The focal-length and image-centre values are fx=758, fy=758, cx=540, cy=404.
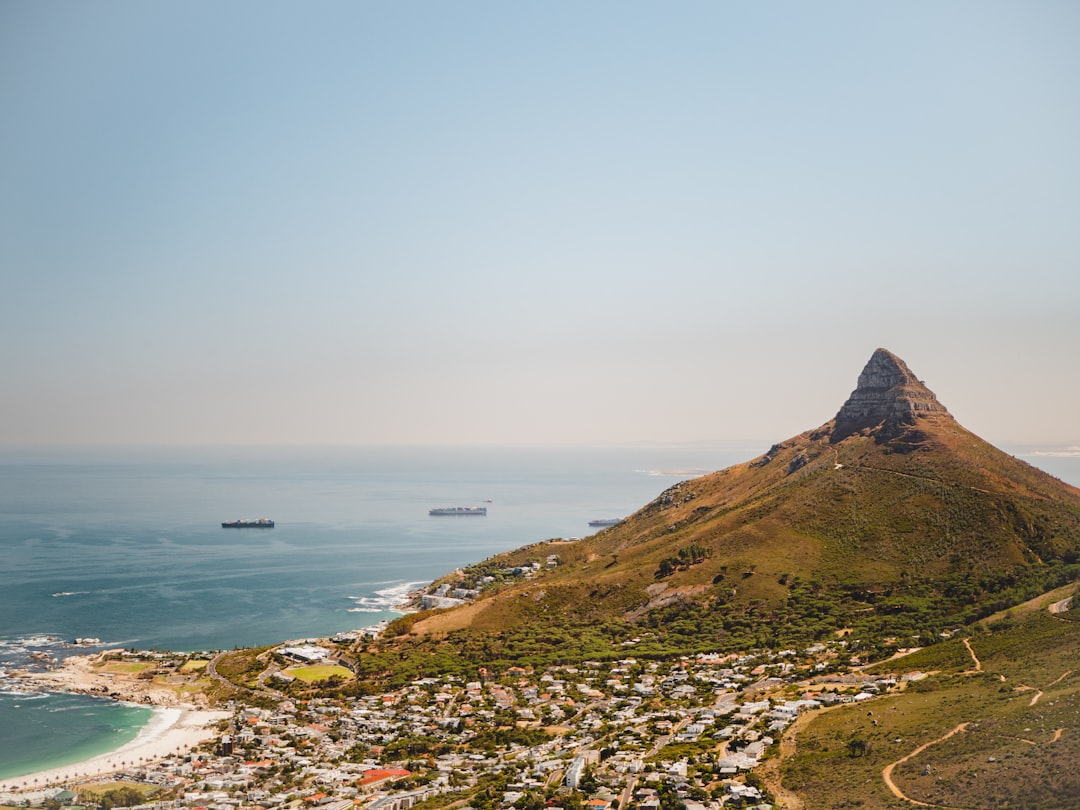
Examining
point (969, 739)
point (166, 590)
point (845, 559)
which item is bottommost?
point (166, 590)

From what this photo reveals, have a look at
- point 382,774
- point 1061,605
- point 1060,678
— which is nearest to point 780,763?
point 1060,678

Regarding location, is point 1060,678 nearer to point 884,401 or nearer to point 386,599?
point 884,401

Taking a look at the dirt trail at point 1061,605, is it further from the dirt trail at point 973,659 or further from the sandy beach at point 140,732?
the sandy beach at point 140,732

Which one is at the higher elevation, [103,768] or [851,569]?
[851,569]


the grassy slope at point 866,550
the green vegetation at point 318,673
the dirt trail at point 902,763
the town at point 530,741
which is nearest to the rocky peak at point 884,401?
the grassy slope at point 866,550

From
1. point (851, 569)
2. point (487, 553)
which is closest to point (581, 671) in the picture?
point (851, 569)

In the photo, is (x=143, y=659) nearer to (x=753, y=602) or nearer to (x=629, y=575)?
(x=629, y=575)
